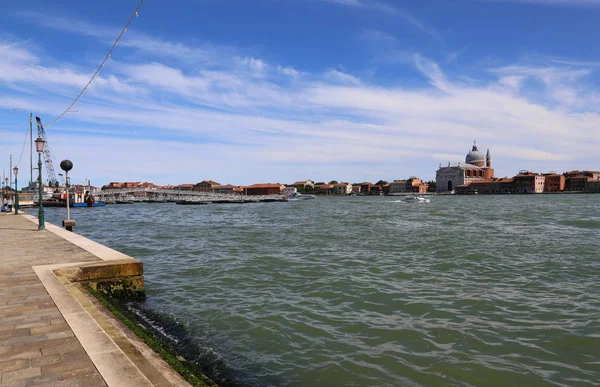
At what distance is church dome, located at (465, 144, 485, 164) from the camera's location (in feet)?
613

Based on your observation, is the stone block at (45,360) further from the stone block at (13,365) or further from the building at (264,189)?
the building at (264,189)

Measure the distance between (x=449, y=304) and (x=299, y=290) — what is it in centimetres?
332

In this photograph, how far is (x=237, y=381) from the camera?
17.0ft

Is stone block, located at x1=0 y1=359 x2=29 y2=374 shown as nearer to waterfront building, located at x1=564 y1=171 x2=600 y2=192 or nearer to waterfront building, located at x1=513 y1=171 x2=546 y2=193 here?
waterfront building, located at x1=513 y1=171 x2=546 y2=193

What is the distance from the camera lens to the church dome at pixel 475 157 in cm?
18675

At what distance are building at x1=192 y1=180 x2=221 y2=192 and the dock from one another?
180m

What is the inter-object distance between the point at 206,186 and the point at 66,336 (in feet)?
613

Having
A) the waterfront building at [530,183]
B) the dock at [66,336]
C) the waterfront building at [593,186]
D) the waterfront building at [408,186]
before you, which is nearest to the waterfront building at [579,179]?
the waterfront building at [593,186]

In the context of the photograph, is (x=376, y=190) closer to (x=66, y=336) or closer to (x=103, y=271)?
(x=103, y=271)

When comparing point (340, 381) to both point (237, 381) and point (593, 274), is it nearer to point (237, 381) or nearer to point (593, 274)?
point (237, 381)

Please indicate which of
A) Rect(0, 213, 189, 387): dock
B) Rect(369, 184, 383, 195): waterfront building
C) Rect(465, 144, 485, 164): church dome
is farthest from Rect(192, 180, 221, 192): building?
Rect(0, 213, 189, 387): dock

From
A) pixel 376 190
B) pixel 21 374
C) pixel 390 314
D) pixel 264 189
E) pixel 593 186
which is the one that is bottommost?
pixel 390 314

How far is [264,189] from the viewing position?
16862 centimetres

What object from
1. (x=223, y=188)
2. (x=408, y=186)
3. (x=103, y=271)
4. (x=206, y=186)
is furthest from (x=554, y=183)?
(x=103, y=271)
